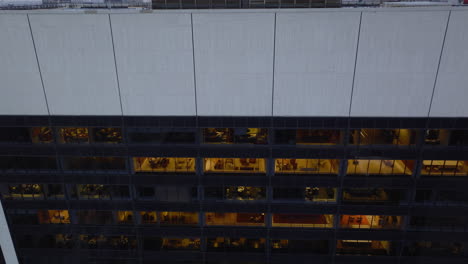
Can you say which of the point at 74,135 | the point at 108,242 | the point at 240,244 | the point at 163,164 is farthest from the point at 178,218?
the point at 74,135

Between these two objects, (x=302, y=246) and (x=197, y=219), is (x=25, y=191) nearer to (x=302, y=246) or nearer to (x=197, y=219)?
(x=197, y=219)

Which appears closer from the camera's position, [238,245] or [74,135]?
[74,135]

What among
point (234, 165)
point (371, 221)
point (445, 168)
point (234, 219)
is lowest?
point (234, 219)

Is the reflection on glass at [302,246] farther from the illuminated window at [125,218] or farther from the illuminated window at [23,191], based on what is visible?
the illuminated window at [23,191]

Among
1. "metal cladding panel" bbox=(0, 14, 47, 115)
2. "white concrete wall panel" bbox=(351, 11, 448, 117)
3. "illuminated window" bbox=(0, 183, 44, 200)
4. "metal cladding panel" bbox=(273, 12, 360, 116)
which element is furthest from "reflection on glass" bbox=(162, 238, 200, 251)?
"white concrete wall panel" bbox=(351, 11, 448, 117)

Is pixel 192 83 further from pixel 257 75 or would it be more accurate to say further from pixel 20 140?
pixel 20 140

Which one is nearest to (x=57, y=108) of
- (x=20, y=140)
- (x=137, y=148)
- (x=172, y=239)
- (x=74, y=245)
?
(x=20, y=140)

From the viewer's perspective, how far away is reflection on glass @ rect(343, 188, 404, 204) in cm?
2566

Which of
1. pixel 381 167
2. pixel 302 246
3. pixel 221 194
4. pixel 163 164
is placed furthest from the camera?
pixel 302 246

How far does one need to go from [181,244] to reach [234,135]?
1142cm

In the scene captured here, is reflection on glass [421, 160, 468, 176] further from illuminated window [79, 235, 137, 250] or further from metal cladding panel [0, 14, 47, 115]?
metal cladding panel [0, 14, 47, 115]

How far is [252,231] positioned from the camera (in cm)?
2712

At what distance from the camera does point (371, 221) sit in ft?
87.5

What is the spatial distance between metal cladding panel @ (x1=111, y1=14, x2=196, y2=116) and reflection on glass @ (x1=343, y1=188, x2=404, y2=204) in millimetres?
13812
